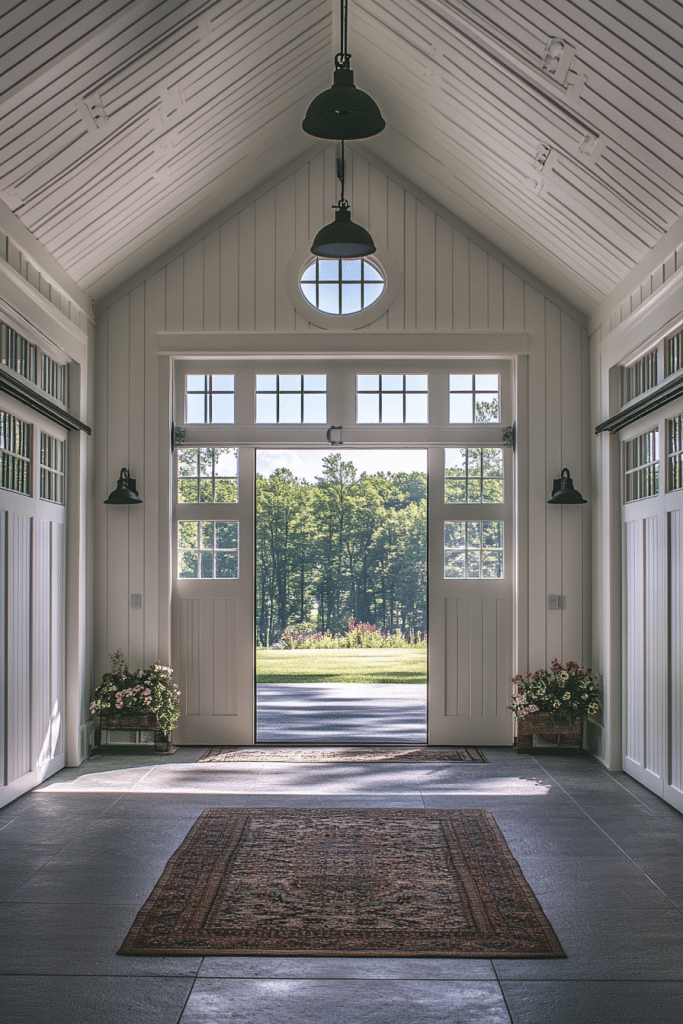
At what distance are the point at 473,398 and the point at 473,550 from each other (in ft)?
4.02

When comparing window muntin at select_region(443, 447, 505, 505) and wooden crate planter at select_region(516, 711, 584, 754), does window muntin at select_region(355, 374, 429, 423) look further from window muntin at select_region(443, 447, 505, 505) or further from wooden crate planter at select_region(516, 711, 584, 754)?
wooden crate planter at select_region(516, 711, 584, 754)

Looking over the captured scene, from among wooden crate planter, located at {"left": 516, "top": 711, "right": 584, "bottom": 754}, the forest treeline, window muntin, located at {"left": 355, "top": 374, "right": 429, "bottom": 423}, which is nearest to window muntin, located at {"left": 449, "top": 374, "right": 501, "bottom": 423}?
window muntin, located at {"left": 355, "top": 374, "right": 429, "bottom": 423}

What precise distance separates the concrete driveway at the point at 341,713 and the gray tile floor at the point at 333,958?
1.80m

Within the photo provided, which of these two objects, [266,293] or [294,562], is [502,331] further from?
[294,562]

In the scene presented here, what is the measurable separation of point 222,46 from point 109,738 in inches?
191

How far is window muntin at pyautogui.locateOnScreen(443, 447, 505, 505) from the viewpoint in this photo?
748 cm

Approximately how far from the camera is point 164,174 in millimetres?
6207

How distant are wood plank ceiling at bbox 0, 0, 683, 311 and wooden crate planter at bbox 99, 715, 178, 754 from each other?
3245 millimetres

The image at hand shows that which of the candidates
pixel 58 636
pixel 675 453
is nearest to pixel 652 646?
pixel 675 453

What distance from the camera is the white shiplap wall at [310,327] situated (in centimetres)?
723

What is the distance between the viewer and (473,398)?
7508 millimetres

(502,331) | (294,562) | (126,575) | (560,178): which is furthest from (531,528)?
(294,562)

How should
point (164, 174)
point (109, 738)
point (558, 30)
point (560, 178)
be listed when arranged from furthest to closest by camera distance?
point (109, 738)
point (164, 174)
point (560, 178)
point (558, 30)

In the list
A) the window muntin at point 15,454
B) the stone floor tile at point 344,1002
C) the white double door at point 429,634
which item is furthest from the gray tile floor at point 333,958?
the window muntin at point 15,454
